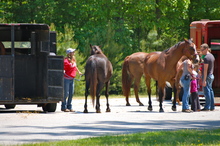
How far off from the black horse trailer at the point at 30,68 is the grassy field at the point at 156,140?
7017 mm

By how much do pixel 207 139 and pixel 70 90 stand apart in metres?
9.51

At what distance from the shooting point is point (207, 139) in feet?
37.9

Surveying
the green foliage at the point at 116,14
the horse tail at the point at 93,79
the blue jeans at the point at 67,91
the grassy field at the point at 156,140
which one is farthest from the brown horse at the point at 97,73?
the green foliage at the point at 116,14

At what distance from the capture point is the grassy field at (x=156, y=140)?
10898 mm

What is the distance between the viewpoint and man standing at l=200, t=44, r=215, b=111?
65.3 feet

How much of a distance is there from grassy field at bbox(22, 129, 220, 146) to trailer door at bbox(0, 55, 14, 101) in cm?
700

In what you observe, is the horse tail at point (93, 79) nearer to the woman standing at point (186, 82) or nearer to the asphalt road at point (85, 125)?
the asphalt road at point (85, 125)

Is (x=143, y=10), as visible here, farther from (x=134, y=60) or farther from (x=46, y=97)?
(x=46, y=97)

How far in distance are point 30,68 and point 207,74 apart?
5338mm

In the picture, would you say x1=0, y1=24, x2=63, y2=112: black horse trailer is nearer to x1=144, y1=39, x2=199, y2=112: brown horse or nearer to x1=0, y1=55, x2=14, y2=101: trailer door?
x1=0, y1=55, x2=14, y2=101: trailer door

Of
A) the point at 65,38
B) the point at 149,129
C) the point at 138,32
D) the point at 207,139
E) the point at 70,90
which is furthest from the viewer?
the point at 138,32

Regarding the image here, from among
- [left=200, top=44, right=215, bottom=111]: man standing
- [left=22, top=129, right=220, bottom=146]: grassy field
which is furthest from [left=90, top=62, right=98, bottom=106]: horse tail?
[left=22, top=129, right=220, bottom=146]: grassy field

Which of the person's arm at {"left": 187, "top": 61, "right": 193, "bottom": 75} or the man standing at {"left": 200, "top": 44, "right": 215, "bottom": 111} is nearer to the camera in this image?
the person's arm at {"left": 187, "top": 61, "right": 193, "bottom": 75}

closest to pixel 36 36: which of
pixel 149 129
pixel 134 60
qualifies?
pixel 134 60
